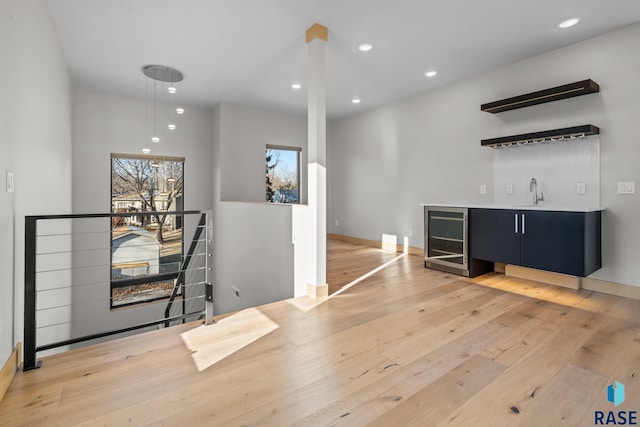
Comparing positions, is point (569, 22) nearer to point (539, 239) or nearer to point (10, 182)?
point (539, 239)

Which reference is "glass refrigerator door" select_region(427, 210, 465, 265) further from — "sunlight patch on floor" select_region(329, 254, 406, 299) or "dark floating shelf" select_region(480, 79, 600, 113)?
"dark floating shelf" select_region(480, 79, 600, 113)

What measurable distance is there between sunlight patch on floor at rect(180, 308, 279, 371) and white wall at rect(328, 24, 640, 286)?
343 centimetres

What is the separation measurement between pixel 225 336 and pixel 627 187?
3.98 m

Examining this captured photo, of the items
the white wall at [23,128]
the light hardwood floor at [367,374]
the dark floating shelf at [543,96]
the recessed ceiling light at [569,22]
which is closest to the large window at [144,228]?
the white wall at [23,128]

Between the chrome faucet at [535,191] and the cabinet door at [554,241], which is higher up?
the chrome faucet at [535,191]

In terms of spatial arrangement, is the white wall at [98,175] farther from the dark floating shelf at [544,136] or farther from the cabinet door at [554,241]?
the cabinet door at [554,241]

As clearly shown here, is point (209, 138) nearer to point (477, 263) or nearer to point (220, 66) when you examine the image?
point (220, 66)

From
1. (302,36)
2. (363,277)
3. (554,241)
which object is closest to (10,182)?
(302,36)

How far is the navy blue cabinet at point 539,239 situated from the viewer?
2986 millimetres

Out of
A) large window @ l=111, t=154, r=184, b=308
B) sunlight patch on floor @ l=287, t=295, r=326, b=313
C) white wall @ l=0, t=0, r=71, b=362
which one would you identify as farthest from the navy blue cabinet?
large window @ l=111, t=154, r=184, b=308

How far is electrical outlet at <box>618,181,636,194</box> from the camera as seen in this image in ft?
10.1

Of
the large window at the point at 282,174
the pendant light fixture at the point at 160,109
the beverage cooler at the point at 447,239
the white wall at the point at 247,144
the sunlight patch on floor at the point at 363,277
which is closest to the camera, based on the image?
the sunlight patch on floor at the point at 363,277

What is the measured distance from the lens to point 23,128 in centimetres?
218

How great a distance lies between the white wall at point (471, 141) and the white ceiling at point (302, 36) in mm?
248
